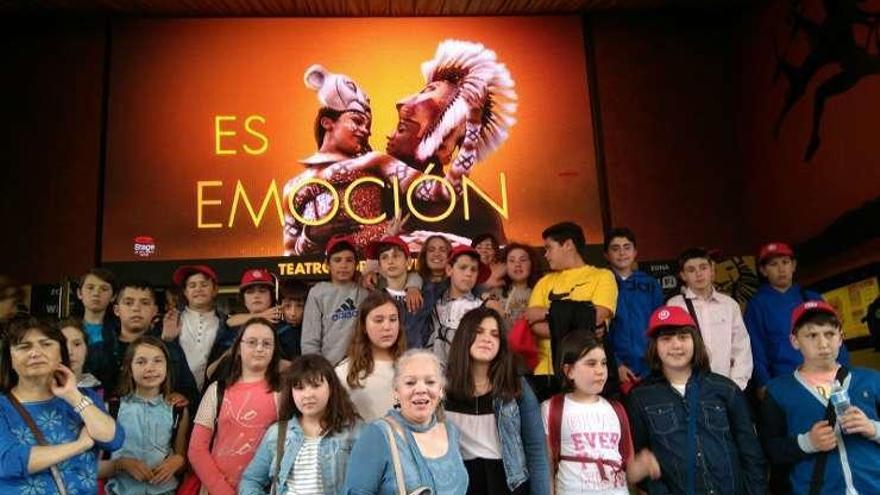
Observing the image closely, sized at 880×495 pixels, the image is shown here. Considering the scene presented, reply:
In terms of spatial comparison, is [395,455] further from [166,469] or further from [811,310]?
[811,310]

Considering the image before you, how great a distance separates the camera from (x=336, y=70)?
8.05 m

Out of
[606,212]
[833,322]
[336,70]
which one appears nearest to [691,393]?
[833,322]

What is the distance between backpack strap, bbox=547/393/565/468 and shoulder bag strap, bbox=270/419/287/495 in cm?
108

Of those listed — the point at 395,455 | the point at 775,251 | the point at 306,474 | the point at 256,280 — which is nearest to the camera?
the point at 395,455

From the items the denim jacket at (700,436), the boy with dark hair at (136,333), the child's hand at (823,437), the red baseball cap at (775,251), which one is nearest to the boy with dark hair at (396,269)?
the boy with dark hair at (136,333)

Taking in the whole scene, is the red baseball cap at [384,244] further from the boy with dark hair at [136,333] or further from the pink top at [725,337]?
the pink top at [725,337]

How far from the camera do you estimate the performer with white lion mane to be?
7.60 metres

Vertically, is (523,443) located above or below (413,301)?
below

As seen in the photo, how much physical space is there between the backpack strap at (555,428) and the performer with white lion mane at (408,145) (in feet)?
13.6

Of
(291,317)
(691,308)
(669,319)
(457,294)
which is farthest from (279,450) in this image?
(691,308)

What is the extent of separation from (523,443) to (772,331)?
2.28 meters

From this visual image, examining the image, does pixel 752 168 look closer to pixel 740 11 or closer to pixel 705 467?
pixel 740 11

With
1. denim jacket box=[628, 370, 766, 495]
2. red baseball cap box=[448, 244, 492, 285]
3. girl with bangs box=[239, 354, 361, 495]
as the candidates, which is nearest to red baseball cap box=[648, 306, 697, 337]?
denim jacket box=[628, 370, 766, 495]

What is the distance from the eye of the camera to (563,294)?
4395 mm
